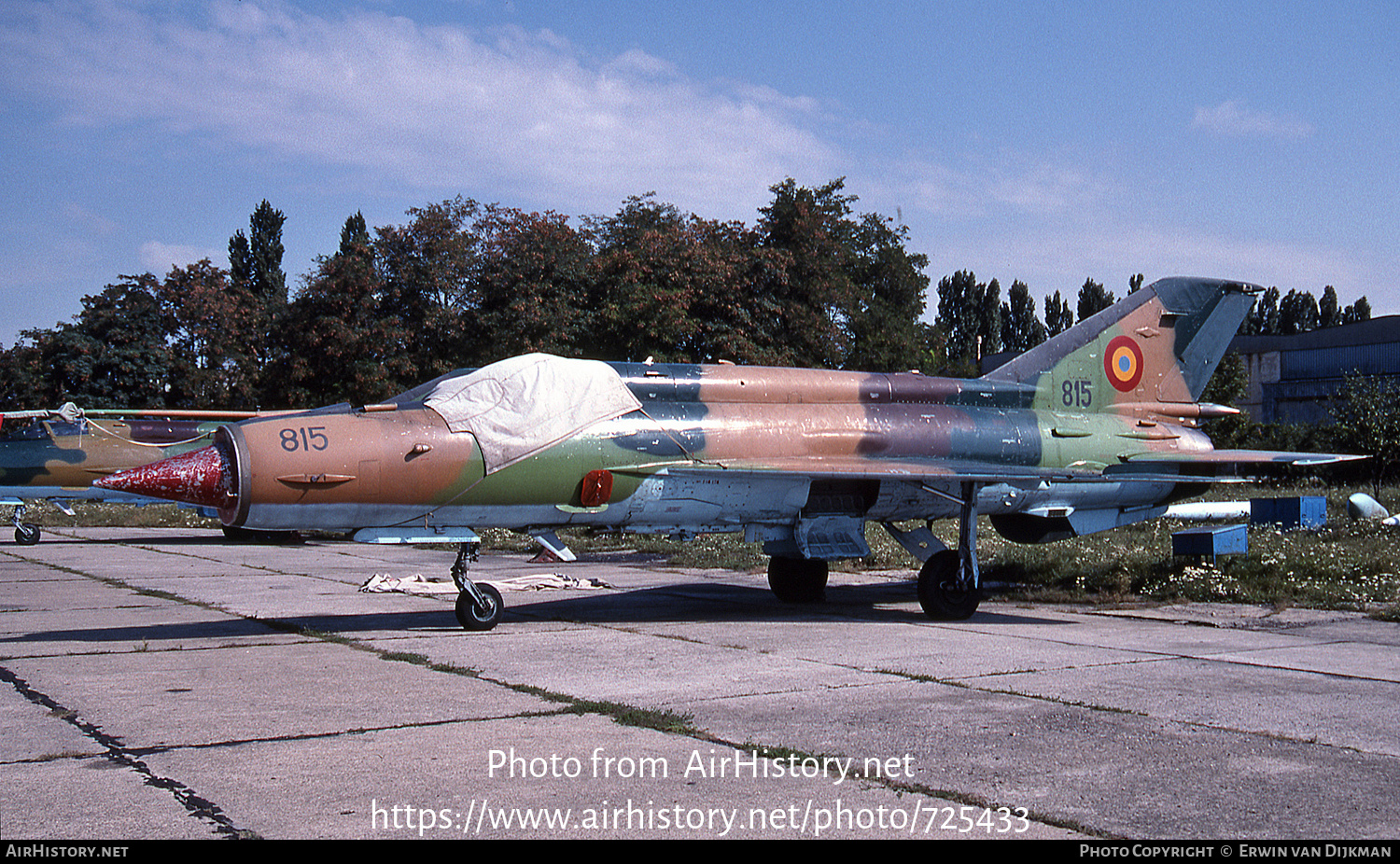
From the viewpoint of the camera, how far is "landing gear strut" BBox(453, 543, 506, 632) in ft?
35.0

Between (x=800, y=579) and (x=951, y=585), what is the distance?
89.2 inches

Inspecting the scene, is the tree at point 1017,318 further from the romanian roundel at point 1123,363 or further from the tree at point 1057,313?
the romanian roundel at point 1123,363

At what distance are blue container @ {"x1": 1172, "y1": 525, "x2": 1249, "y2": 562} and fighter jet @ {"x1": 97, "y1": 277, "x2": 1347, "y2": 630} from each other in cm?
57

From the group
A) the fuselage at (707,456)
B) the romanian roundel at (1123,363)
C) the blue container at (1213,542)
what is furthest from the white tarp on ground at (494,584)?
the blue container at (1213,542)

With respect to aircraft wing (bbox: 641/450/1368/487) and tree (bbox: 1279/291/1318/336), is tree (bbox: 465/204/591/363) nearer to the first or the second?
aircraft wing (bbox: 641/450/1368/487)

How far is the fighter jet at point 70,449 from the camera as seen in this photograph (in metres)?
24.2

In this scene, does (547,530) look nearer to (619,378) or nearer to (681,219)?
(619,378)

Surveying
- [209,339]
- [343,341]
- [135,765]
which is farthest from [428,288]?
[135,765]

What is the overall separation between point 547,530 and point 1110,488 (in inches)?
267

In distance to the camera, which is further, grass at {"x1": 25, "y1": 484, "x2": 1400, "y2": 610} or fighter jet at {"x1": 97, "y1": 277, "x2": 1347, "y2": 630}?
grass at {"x1": 25, "y1": 484, "x2": 1400, "y2": 610}

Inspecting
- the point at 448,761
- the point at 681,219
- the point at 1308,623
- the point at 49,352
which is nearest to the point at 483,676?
the point at 448,761

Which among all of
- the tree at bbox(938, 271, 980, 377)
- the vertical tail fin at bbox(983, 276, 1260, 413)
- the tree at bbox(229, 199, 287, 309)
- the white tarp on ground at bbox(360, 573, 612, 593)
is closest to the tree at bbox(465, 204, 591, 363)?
the white tarp on ground at bbox(360, 573, 612, 593)

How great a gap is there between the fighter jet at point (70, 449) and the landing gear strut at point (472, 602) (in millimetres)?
14856

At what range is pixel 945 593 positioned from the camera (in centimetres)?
1177
